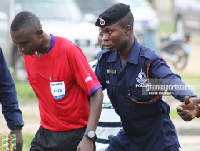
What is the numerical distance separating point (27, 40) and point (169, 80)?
1238 mm

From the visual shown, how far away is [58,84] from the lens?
5.78 m

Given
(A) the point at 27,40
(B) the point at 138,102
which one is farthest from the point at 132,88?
(A) the point at 27,40

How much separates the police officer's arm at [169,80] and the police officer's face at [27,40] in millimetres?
998

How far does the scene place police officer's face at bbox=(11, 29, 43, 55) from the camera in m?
5.68

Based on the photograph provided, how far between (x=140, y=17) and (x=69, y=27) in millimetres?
2974

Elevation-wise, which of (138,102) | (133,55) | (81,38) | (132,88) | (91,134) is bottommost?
(91,134)

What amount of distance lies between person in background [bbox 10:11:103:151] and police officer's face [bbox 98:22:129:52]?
0.80 ft

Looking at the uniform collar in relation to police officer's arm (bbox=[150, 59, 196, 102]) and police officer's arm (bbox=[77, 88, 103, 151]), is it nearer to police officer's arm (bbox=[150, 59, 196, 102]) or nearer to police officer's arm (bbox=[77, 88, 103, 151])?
police officer's arm (bbox=[150, 59, 196, 102])

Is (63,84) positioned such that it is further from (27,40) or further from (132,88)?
(132,88)

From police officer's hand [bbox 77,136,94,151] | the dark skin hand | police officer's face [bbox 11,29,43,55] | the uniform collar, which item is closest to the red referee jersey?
police officer's face [bbox 11,29,43,55]

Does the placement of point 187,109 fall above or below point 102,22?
below

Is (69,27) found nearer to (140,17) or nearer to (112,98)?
(140,17)

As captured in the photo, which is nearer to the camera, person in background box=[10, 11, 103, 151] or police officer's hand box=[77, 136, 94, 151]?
police officer's hand box=[77, 136, 94, 151]

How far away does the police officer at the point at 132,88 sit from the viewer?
5.61 m
